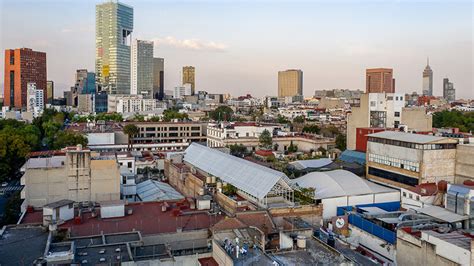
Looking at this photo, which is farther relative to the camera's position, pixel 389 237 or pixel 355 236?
pixel 355 236

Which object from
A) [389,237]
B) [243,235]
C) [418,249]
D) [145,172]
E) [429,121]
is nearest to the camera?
[243,235]

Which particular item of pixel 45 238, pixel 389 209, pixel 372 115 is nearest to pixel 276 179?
pixel 389 209

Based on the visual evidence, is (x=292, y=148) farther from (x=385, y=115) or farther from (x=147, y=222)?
(x=147, y=222)

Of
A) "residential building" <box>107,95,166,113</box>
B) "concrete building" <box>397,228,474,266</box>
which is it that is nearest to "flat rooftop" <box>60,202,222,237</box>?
"concrete building" <box>397,228,474,266</box>

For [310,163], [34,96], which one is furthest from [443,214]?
[34,96]

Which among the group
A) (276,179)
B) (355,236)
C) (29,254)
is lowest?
(355,236)

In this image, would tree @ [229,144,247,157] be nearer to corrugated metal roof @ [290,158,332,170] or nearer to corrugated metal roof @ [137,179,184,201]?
corrugated metal roof @ [290,158,332,170]

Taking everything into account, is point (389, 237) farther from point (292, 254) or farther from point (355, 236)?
point (292, 254)
